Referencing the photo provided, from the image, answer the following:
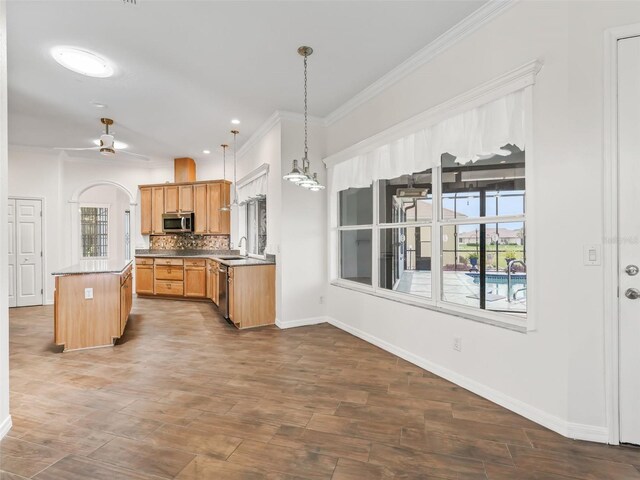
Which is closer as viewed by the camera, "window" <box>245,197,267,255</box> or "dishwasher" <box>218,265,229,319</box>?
"dishwasher" <box>218,265,229,319</box>

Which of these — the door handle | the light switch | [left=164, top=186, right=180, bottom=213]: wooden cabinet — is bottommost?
the door handle

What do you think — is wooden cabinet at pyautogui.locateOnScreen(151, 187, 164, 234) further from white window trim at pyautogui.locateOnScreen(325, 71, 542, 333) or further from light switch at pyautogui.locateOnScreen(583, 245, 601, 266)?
light switch at pyautogui.locateOnScreen(583, 245, 601, 266)

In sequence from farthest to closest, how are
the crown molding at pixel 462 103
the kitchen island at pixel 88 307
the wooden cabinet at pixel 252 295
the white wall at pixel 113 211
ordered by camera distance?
the white wall at pixel 113 211 < the wooden cabinet at pixel 252 295 < the kitchen island at pixel 88 307 < the crown molding at pixel 462 103

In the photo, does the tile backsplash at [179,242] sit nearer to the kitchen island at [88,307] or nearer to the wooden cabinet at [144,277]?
the wooden cabinet at [144,277]

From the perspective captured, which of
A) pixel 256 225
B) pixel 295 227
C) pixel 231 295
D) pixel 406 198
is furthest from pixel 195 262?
pixel 406 198

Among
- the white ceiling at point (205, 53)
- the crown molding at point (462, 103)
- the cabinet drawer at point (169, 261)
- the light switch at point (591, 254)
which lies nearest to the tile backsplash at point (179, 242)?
the cabinet drawer at point (169, 261)

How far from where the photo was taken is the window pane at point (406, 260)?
3347 mm

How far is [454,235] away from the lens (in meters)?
3.02

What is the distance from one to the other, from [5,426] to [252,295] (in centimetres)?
282

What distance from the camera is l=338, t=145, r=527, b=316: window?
8.41 ft

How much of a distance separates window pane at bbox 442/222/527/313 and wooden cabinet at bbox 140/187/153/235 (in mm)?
6641

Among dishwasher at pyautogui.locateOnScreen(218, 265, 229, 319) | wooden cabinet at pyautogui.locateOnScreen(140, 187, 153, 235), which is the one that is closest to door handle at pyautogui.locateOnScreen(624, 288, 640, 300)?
dishwasher at pyautogui.locateOnScreen(218, 265, 229, 319)

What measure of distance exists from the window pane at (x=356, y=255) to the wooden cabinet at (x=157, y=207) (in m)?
4.68

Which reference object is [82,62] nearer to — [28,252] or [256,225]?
[256,225]
